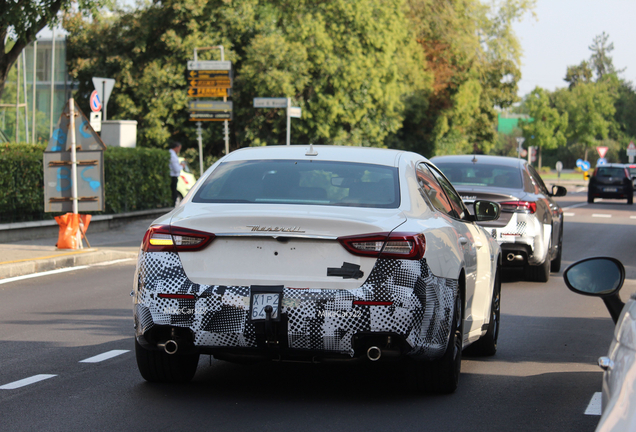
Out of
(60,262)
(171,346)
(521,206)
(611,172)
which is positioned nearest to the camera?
(171,346)

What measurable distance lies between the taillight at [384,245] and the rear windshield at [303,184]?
0.45 meters

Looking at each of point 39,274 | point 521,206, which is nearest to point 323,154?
point 521,206

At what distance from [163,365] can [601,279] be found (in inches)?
130

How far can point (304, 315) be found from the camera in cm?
508

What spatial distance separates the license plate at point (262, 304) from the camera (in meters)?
5.06

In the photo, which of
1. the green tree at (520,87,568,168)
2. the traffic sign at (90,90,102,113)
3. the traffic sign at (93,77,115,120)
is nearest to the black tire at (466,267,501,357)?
the traffic sign at (93,77,115,120)

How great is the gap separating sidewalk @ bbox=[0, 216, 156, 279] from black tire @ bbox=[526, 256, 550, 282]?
21.0ft

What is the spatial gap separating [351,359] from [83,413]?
154cm

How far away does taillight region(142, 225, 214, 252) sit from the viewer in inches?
208

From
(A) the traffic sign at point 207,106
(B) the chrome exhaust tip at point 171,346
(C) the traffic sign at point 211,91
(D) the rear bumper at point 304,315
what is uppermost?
(C) the traffic sign at point 211,91

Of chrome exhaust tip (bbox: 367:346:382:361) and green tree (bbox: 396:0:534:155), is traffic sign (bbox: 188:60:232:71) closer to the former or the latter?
green tree (bbox: 396:0:534:155)

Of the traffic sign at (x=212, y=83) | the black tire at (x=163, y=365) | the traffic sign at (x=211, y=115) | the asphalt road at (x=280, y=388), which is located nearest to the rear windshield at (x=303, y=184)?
the black tire at (x=163, y=365)

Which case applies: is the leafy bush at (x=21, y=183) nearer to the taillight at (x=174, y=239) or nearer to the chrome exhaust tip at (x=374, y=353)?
the taillight at (x=174, y=239)

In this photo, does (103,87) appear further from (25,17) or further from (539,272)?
(539,272)
